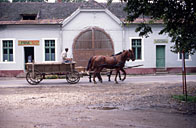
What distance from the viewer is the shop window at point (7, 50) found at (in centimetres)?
2352

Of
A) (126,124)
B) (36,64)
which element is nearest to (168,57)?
(36,64)

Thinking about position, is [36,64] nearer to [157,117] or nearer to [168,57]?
[157,117]

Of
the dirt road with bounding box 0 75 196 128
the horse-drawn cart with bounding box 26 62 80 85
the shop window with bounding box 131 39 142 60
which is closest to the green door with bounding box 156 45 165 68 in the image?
the shop window with bounding box 131 39 142 60

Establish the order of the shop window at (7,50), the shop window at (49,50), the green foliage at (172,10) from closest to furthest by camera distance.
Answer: the green foliage at (172,10) < the shop window at (7,50) < the shop window at (49,50)

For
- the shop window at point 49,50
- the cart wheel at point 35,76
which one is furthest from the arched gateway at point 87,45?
the cart wheel at point 35,76

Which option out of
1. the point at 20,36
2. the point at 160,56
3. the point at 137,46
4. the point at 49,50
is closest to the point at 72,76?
the point at 49,50

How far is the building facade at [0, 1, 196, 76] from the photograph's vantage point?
23438mm

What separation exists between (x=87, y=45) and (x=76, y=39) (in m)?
1.13

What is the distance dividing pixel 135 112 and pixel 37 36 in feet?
58.8

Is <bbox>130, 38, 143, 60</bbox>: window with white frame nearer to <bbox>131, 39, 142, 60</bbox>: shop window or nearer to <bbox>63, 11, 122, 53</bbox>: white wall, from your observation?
<bbox>131, 39, 142, 60</bbox>: shop window

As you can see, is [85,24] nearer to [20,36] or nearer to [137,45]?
[137,45]

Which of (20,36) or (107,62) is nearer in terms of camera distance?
(107,62)

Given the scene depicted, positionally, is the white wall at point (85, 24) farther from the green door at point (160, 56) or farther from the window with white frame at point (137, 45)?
the green door at point (160, 56)

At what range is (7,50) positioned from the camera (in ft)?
77.2
